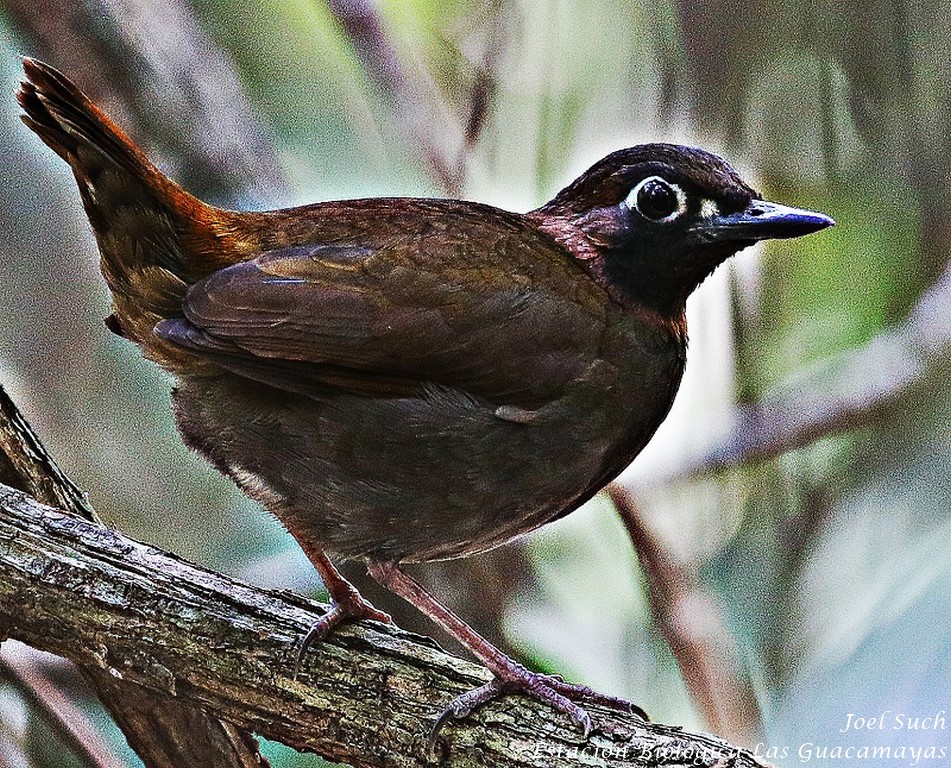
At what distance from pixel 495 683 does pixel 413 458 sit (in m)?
0.37

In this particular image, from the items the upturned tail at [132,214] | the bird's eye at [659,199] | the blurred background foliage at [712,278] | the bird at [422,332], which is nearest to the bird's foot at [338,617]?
the bird at [422,332]

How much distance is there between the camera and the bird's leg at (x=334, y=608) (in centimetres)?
163

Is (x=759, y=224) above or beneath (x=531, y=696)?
above

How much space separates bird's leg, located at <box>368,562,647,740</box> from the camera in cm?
153

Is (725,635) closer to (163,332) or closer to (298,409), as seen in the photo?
(298,409)

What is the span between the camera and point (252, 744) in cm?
176

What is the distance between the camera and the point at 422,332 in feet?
4.88

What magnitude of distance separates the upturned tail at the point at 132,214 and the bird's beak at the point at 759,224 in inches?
26.8

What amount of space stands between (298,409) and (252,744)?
2.04 feet

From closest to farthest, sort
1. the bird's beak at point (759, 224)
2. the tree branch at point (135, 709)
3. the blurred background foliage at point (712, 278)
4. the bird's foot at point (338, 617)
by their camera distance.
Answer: the bird's beak at point (759, 224)
the bird's foot at point (338, 617)
the tree branch at point (135, 709)
the blurred background foliage at point (712, 278)

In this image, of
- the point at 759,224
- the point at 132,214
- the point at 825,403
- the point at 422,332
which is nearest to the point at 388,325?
the point at 422,332

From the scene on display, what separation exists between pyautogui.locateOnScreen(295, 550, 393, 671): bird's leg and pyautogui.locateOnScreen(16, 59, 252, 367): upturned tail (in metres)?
0.43

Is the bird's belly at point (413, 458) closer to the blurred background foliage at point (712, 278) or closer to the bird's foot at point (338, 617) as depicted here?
the bird's foot at point (338, 617)

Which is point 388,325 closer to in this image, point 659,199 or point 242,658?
point 659,199
